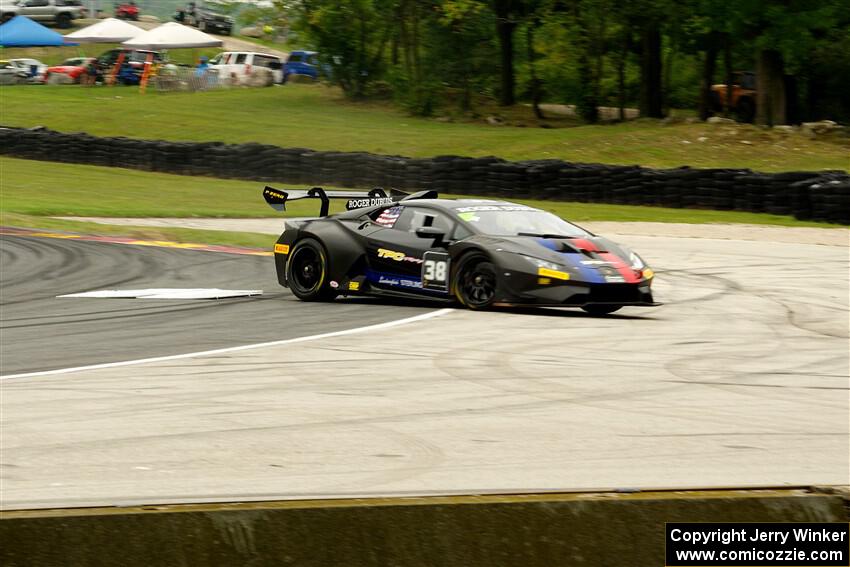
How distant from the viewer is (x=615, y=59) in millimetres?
46719

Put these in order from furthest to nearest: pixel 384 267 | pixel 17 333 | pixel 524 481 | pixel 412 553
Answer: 1. pixel 384 267
2. pixel 17 333
3. pixel 524 481
4. pixel 412 553

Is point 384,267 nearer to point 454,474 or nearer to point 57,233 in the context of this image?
point 454,474

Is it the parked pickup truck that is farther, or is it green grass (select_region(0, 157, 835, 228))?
the parked pickup truck

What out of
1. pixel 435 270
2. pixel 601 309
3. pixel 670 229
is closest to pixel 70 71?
pixel 670 229

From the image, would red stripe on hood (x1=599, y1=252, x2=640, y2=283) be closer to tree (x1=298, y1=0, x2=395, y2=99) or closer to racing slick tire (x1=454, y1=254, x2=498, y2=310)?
racing slick tire (x1=454, y1=254, x2=498, y2=310)

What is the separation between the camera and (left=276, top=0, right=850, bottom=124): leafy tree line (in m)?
38.6

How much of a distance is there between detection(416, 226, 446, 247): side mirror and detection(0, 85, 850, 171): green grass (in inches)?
837

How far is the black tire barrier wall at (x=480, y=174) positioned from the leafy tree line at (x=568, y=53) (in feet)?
37.2

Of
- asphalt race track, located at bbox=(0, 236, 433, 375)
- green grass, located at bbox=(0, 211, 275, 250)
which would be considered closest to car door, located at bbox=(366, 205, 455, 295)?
asphalt race track, located at bbox=(0, 236, 433, 375)

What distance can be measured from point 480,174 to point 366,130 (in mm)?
13838

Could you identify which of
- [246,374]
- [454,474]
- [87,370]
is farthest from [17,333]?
[454,474]

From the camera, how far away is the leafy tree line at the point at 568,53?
127ft

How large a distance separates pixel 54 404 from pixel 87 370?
1571mm

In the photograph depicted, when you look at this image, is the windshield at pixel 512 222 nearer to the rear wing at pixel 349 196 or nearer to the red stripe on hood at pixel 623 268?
the red stripe on hood at pixel 623 268
